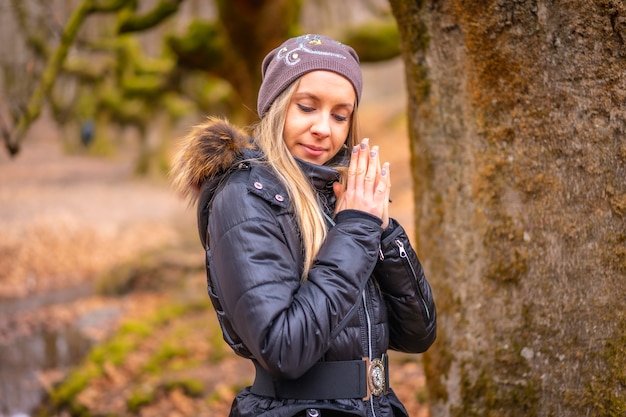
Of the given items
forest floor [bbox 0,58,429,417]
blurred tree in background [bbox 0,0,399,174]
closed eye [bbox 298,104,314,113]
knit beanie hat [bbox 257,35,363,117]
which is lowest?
forest floor [bbox 0,58,429,417]

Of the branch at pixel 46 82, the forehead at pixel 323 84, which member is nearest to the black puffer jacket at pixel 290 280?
the forehead at pixel 323 84

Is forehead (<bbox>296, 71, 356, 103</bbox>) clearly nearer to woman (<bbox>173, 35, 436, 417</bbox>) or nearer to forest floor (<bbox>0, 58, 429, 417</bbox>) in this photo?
woman (<bbox>173, 35, 436, 417</bbox>)

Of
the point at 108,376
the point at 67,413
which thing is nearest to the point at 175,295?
the point at 108,376

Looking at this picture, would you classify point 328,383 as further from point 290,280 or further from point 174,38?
point 174,38

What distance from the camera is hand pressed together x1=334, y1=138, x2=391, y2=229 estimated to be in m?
2.11

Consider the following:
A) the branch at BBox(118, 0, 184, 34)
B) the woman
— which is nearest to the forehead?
the woman

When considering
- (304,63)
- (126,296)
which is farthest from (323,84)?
(126,296)

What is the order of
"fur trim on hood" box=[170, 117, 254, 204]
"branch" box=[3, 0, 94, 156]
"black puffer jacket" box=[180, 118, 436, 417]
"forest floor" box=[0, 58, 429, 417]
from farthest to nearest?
"forest floor" box=[0, 58, 429, 417]
"branch" box=[3, 0, 94, 156]
"fur trim on hood" box=[170, 117, 254, 204]
"black puffer jacket" box=[180, 118, 436, 417]

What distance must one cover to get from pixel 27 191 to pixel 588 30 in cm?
1952

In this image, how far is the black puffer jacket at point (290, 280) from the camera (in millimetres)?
1866

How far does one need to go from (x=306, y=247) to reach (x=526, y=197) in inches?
42.7

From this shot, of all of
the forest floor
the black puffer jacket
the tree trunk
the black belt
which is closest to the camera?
the black puffer jacket

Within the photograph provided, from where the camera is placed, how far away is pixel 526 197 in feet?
8.75

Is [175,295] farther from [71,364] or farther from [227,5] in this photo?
[227,5]
